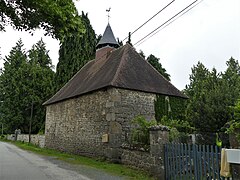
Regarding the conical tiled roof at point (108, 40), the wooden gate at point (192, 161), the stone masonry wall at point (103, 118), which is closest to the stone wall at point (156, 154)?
the wooden gate at point (192, 161)

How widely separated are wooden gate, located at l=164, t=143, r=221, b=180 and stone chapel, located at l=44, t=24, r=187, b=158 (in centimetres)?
500

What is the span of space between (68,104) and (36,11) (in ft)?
A: 34.9

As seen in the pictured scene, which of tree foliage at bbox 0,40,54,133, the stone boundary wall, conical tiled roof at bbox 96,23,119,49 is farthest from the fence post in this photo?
tree foliage at bbox 0,40,54,133

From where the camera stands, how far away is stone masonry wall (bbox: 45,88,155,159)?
39.2 feet

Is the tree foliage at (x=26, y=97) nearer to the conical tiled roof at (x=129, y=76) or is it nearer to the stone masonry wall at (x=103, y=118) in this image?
the stone masonry wall at (x=103, y=118)

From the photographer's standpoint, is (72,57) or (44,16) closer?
(44,16)

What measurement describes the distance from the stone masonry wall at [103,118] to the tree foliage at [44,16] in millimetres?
5687

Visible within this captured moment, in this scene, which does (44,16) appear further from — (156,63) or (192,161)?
(156,63)

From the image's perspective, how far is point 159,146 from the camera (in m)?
7.48

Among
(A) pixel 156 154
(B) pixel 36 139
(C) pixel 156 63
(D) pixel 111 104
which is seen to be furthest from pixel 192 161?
(B) pixel 36 139

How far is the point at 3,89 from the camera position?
38562 mm

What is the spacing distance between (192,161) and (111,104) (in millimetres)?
6574

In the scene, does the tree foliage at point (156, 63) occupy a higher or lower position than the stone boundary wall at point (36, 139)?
higher

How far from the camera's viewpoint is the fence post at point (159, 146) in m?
7.34
